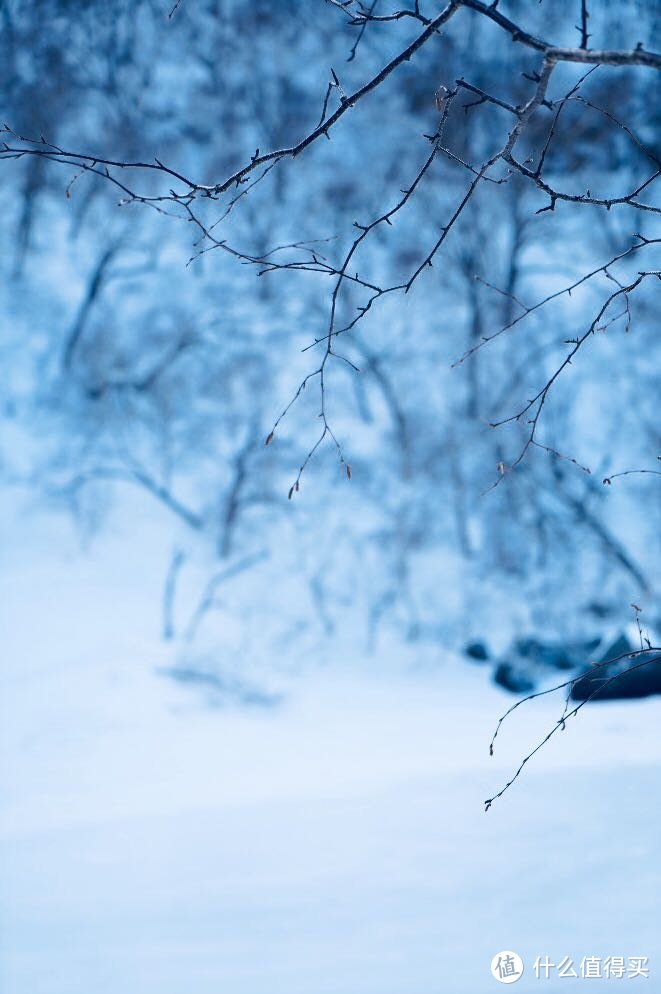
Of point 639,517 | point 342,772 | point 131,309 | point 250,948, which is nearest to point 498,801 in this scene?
point 250,948

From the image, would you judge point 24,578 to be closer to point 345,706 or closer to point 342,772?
point 345,706

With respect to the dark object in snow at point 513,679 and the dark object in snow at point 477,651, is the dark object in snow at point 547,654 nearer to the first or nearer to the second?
the dark object in snow at point 513,679

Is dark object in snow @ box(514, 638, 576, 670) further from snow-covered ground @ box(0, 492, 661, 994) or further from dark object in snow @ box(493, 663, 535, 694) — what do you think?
snow-covered ground @ box(0, 492, 661, 994)

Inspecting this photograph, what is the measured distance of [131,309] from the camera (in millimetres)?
7801

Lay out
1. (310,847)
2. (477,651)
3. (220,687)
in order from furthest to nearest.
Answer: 1. (477,651)
2. (220,687)
3. (310,847)

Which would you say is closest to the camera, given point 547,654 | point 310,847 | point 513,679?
point 310,847

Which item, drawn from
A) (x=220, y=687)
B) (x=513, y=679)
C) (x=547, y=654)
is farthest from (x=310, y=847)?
(x=547, y=654)

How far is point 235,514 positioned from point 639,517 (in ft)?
11.0

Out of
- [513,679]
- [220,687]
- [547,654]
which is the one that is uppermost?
[220,687]

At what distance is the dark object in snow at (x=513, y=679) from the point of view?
19.1ft

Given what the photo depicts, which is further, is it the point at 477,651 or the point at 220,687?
the point at 477,651

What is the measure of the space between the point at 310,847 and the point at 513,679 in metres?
3.37

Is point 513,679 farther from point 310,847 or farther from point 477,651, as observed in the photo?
point 310,847

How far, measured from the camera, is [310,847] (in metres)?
2.81
